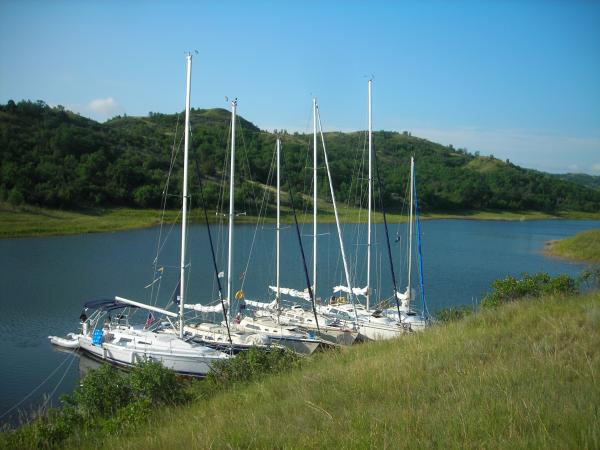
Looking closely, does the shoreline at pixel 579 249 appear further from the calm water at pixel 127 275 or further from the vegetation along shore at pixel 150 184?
the vegetation along shore at pixel 150 184

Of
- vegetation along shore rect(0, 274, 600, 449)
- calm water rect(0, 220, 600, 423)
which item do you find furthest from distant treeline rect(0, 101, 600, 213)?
vegetation along shore rect(0, 274, 600, 449)

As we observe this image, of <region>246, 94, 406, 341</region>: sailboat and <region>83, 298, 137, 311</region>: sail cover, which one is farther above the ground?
<region>83, 298, 137, 311</region>: sail cover

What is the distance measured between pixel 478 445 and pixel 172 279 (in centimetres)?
3342

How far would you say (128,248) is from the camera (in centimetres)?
4925

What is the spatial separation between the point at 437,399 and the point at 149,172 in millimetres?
82300

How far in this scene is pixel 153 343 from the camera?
19.4 metres

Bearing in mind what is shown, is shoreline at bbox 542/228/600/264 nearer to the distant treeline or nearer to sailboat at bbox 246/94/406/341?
the distant treeline

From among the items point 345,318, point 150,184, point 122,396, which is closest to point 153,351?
point 122,396

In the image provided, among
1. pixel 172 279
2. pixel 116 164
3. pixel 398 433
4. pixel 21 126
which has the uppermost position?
pixel 21 126

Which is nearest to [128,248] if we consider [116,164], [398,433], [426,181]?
[116,164]

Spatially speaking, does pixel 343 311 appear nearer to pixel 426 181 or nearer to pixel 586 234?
pixel 586 234

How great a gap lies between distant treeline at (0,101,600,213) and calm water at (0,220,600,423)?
843cm

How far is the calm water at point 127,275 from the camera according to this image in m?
21.0

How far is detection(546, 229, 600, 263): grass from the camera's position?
5472cm
